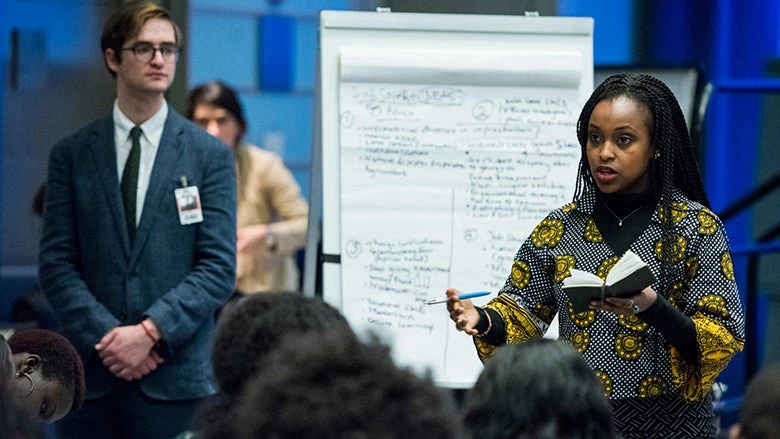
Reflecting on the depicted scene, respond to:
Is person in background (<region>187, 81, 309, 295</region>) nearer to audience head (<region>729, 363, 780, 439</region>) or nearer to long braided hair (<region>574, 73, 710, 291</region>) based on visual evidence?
long braided hair (<region>574, 73, 710, 291</region>)

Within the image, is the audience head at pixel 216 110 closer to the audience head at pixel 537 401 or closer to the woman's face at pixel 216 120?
the woman's face at pixel 216 120

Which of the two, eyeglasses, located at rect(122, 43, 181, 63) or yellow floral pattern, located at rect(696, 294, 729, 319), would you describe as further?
eyeglasses, located at rect(122, 43, 181, 63)

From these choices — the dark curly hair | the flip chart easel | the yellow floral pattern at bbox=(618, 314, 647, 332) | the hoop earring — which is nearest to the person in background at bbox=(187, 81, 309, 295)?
the flip chart easel

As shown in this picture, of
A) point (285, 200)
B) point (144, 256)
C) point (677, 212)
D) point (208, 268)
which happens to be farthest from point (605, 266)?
point (285, 200)

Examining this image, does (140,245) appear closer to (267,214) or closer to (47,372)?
(47,372)

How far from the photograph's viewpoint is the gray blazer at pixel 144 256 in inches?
141

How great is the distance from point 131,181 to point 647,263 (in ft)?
5.61

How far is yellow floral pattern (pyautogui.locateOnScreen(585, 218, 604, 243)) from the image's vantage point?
2703 millimetres

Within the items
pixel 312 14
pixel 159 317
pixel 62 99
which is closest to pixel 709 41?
pixel 312 14

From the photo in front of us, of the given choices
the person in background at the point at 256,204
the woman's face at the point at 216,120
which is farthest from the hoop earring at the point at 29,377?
the woman's face at the point at 216,120

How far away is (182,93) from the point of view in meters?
6.36

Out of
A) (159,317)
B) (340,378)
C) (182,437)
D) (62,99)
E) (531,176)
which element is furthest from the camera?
(62,99)

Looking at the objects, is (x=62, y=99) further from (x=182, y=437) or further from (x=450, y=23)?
(x=182, y=437)

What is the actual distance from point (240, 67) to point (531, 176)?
10.6 feet
